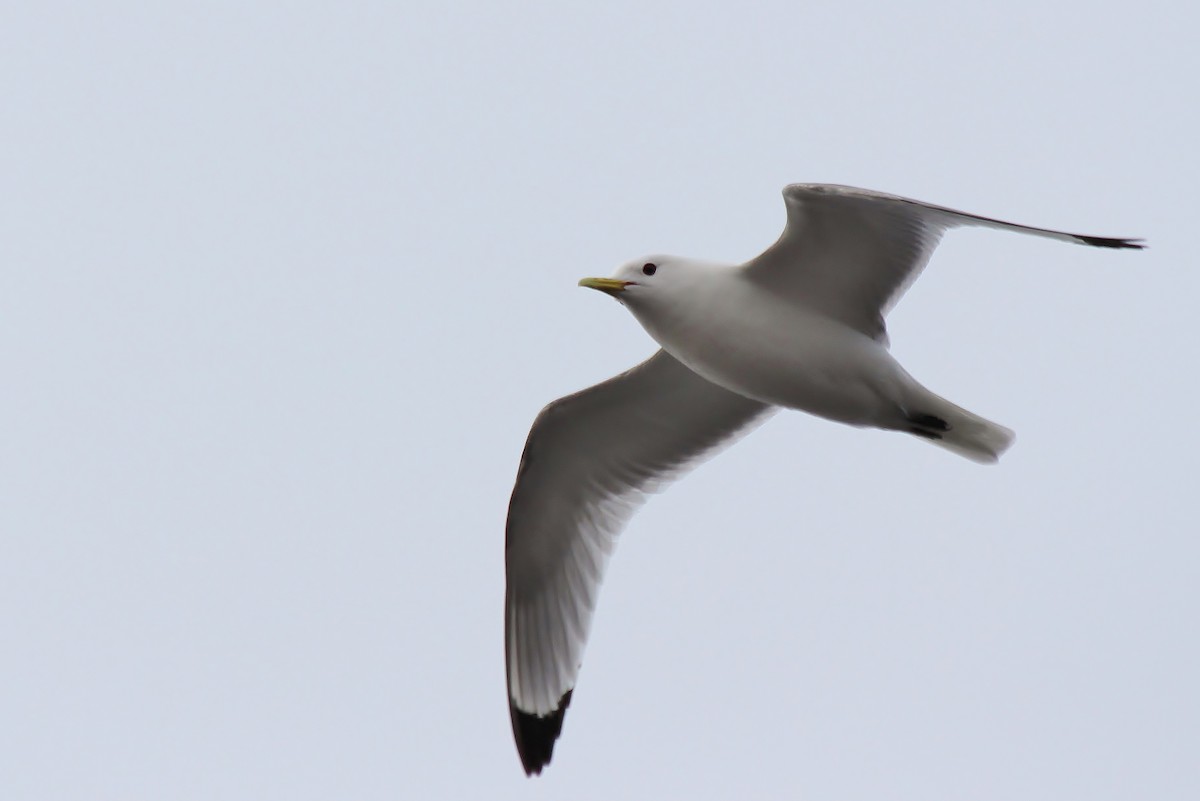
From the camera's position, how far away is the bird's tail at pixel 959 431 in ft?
20.7

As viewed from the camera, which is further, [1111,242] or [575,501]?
[575,501]

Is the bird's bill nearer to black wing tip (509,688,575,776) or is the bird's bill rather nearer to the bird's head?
the bird's head

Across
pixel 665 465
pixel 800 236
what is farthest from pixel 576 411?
pixel 800 236

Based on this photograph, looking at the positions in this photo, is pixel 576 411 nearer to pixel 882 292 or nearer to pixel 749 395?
pixel 749 395

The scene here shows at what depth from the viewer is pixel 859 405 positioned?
20.5 feet

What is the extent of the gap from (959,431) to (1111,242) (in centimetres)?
142

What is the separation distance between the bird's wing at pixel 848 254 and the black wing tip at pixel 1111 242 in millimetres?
698

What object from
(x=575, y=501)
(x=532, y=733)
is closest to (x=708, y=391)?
(x=575, y=501)

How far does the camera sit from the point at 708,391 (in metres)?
7.14

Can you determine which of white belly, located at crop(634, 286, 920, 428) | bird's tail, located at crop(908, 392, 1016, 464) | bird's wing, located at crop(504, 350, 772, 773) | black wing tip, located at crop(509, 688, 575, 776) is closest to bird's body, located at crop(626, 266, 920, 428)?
white belly, located at crop(634, 286, 920, 428)

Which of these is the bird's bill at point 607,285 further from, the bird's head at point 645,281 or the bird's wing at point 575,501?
the bird's wing at point 575,501

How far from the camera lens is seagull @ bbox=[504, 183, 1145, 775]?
243 inches

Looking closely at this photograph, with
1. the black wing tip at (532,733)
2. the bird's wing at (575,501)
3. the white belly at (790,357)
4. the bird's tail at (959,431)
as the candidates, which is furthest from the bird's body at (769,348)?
the black wing tip at (532,733)

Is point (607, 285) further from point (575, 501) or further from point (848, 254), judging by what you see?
point (575, 501)
